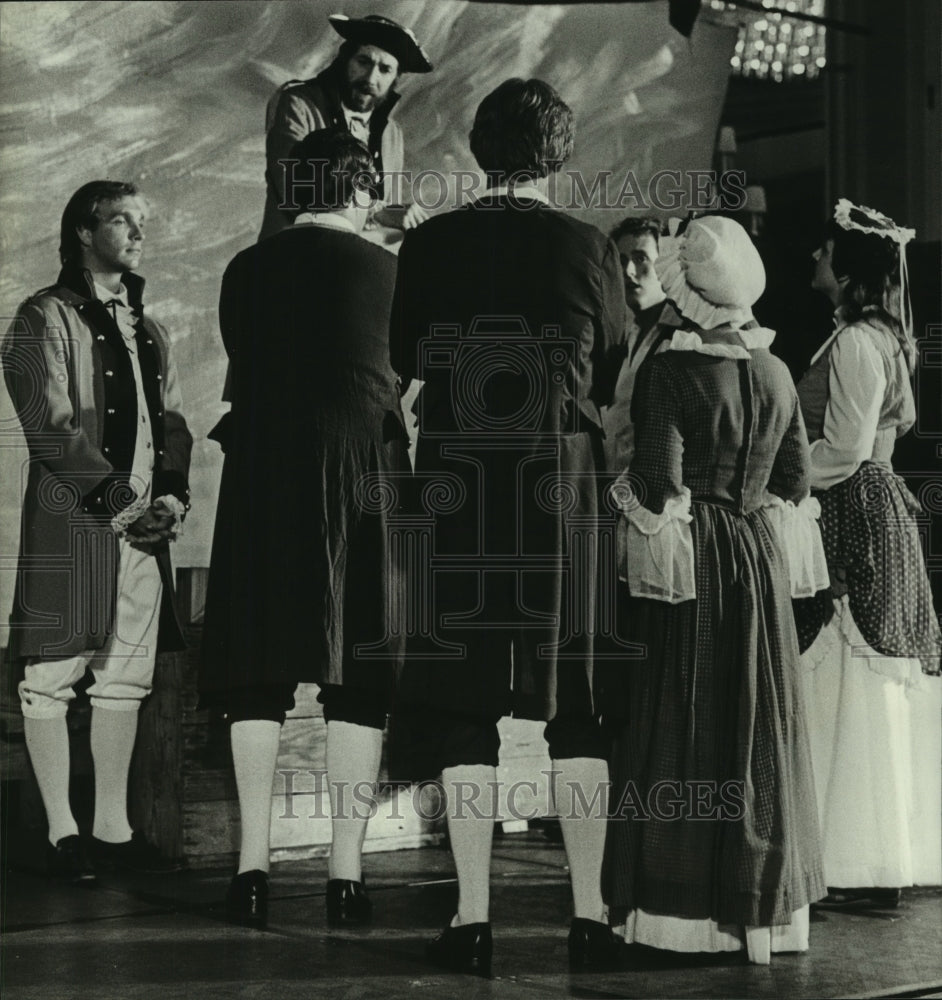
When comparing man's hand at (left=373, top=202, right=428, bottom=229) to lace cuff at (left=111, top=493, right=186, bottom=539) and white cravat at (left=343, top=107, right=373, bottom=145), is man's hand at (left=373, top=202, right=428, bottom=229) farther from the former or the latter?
lace cuff at (left=111, top=493, right=186, bottom=539)

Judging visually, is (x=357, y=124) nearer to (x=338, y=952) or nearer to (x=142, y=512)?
(x=142, y=512)

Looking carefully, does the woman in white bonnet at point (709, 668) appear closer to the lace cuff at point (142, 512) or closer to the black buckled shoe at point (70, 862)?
the lace cuff at point (142, 512)

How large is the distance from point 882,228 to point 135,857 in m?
2.71

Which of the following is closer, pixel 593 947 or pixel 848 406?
pixel 593 947

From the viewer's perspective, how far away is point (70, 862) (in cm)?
416

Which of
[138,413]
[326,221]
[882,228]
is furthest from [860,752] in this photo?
[138,413]

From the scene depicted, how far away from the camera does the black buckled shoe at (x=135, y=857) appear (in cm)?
423

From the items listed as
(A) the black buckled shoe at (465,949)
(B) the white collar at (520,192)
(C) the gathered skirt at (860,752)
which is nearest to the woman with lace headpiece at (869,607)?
(C) the gathered skirt at (860,752)

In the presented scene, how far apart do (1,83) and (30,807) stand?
1.68 m

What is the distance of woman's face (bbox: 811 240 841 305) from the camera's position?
4.98 m

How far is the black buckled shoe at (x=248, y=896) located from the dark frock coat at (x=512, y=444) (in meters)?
0.60

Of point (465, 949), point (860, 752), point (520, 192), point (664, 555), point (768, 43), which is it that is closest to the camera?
point (465, 949)

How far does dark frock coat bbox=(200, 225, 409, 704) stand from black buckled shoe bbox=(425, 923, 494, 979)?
2.12 ft

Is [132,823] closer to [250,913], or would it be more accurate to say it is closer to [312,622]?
[250,913]
